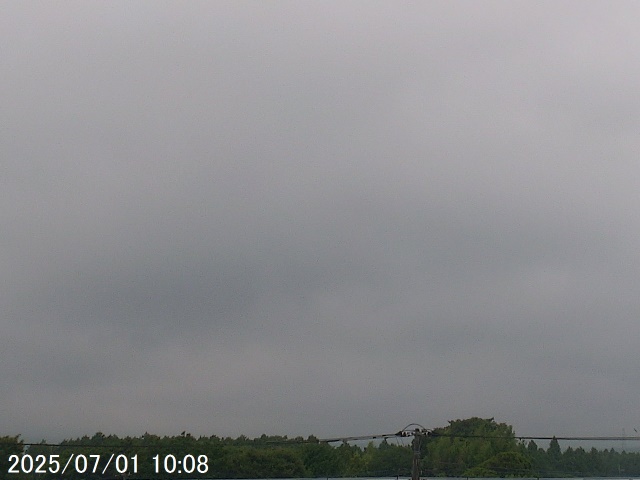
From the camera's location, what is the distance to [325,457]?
139 meters

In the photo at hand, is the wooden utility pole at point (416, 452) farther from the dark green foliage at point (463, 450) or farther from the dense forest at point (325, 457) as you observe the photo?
the dark green foliage at point (463, 450)

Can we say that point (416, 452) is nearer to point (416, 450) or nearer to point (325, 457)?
point (416, 450)

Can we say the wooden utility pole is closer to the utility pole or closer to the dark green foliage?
the utility pole

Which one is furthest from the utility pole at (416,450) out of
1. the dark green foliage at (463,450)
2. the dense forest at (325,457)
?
the dark green foliage at (463,450)

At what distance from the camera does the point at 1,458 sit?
3898 inches

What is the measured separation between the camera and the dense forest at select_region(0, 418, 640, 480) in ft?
A: 363

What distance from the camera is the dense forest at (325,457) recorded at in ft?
363

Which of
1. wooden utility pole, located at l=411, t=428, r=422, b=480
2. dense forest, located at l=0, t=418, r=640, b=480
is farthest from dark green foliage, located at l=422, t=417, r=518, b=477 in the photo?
wooden utility pole, located at l=411, t=428, r=422, b=480

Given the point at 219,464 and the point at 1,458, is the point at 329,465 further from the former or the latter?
the point at 1,458

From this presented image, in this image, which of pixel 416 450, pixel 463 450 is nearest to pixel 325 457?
pixel 463 450

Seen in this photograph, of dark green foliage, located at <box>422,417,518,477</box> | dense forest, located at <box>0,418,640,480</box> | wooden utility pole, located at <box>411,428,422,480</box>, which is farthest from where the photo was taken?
dark green foliage, located at <box>422,417,518,477</box>

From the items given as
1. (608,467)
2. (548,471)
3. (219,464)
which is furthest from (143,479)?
(608,467)

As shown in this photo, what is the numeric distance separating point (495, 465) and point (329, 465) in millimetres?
28220

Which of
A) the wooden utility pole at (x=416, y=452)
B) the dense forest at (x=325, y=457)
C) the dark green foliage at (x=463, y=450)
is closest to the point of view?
the wooden utility pole at (x=416, y=452)
